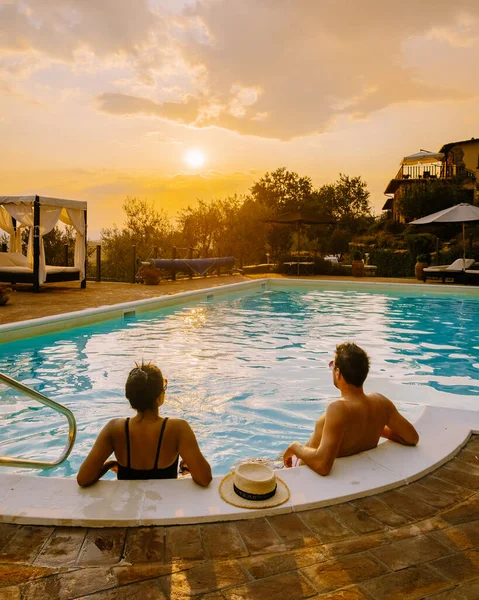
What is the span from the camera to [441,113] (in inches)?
624

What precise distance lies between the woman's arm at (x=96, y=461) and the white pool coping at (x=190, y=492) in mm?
46

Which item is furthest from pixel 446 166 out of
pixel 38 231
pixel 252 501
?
pixel 252 501

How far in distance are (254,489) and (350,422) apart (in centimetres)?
70

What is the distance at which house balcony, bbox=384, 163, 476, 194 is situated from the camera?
33094 millimetres

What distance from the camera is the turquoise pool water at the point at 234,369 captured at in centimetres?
452

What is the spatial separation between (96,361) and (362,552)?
5309 millimetres

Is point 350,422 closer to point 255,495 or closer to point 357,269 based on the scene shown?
point 255,495

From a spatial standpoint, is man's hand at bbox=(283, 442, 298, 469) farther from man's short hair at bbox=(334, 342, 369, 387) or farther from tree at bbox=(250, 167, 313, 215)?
tree at bbox=(250, 167, 313, 215)

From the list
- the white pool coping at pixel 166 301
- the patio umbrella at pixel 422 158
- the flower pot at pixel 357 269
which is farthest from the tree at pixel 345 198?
the white pool coping at pixel 166 301

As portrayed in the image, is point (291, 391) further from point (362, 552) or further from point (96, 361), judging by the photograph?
point (362, 552)

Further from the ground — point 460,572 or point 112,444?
point 112,444

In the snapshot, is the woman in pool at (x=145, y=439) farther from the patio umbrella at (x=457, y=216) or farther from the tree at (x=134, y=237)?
the tree at (x=134, y=237)

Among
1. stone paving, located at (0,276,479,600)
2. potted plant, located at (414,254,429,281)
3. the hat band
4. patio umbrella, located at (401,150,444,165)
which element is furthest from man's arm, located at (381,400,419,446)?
patio umbrella, located at (401,150,444,165)

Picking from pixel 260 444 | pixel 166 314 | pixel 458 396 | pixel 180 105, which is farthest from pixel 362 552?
pixel 180 105
